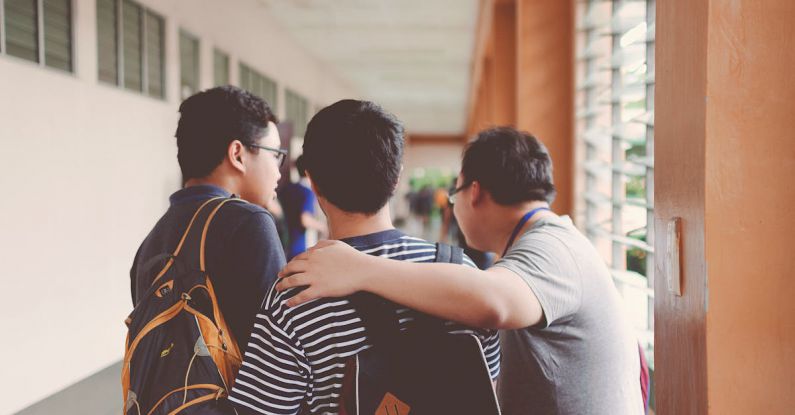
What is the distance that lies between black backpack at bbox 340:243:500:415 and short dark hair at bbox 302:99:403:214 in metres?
0.28

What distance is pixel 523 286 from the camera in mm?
1165

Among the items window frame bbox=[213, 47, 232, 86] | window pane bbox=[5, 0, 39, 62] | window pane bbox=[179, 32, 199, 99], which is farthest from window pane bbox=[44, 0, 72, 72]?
window frame bbox=[213, 47, 232, 86]

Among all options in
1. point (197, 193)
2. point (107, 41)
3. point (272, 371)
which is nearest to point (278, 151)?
point (197, 193)

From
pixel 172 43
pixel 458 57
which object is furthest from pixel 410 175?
pixel 172 43

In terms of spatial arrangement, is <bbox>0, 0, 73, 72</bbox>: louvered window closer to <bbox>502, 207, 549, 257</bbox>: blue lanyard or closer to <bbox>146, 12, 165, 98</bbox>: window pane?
<bbox>146, 12, 165, 98</bbox>: window pane

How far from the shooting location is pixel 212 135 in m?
1.65

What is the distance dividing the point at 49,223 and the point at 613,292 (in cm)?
400

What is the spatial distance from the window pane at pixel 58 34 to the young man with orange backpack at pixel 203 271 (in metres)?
3.28

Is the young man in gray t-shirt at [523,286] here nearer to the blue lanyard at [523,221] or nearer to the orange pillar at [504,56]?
the blue lanyard at [523,221]

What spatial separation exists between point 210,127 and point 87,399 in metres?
3.31

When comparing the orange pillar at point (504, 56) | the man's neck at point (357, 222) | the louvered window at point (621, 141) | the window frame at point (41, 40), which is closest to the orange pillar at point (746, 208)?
the man's neck at point (357, 222)

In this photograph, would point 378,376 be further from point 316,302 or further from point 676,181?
point 676,181

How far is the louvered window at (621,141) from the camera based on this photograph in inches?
98.7

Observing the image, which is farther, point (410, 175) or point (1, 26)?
point (410, 175)
